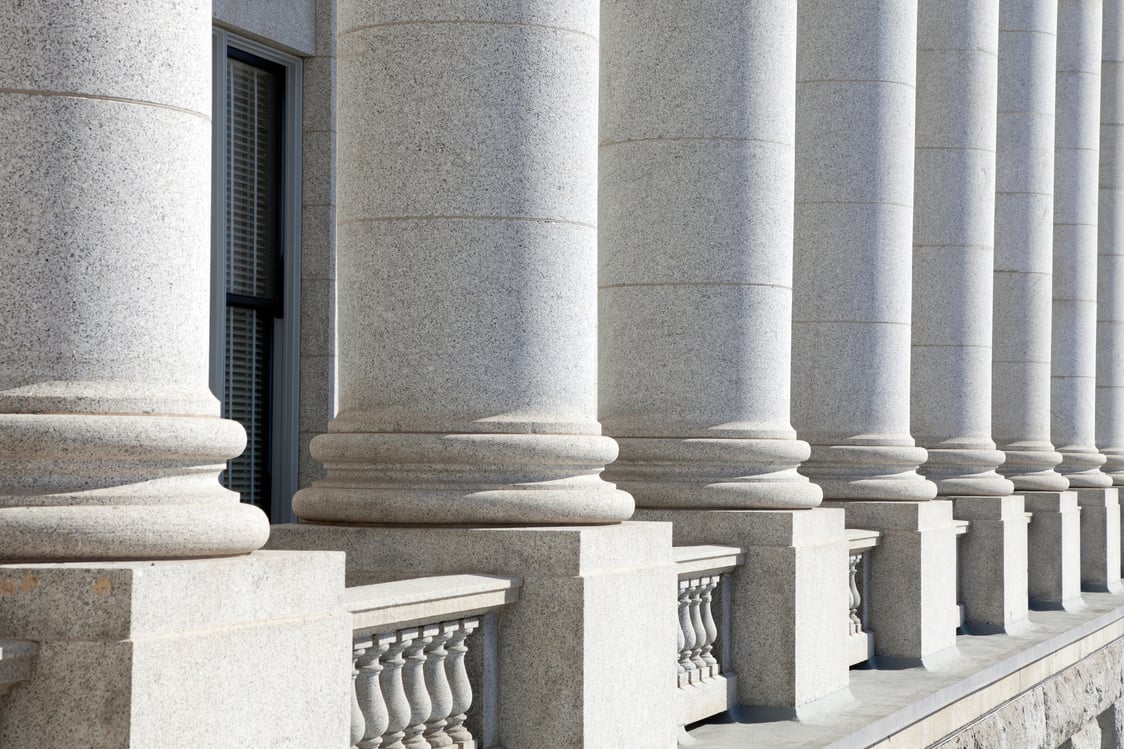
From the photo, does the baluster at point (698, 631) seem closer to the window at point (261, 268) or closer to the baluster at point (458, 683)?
the baluster at point (458, 683)

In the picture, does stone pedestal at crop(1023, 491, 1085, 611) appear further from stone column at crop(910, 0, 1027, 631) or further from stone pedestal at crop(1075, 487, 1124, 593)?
stone pedestal at crop(1075, 487, 1124, 593)

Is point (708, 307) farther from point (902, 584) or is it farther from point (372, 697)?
point (372, 697)

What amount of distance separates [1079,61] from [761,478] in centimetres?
3316

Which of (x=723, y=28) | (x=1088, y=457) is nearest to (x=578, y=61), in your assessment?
(x=723, y=28)

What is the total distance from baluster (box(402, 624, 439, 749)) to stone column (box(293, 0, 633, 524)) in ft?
7.96

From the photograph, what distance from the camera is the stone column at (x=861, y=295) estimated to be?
113 feet

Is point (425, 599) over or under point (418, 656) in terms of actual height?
over

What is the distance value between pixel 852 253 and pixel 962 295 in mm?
7874

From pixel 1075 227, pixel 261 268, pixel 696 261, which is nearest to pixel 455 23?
pixel 696 261

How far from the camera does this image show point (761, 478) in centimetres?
2758

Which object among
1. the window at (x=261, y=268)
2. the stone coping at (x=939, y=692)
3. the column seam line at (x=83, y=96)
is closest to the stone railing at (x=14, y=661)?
the column seam line at (x=83, y=96)

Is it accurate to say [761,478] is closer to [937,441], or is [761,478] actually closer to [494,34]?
[494,34]

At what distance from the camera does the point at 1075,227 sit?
55469 mm

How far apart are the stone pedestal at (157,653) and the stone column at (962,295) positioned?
28696 mm
